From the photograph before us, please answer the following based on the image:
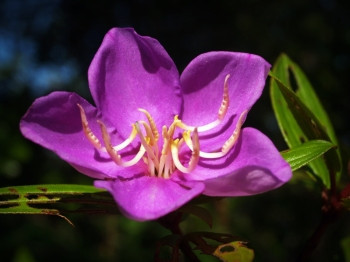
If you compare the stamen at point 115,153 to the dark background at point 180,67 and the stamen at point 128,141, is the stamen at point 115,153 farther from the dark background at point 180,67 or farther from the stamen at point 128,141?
the dark background at point 180,67

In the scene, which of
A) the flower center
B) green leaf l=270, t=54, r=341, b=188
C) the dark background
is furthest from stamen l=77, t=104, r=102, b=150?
the dark background

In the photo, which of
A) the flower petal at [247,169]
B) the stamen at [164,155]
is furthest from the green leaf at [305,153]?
the stamen at [164,155]

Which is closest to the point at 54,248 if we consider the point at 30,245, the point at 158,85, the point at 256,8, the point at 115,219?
the point at 30,245

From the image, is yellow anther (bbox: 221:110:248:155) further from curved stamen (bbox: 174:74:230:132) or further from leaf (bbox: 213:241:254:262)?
leaf (bbox: 213:241:254:262)

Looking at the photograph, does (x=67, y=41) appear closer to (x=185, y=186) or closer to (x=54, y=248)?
(x=54, y=248)

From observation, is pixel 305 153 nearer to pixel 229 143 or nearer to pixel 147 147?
pixel 229 143

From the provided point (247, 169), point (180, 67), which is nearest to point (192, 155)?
point (247, 169)
